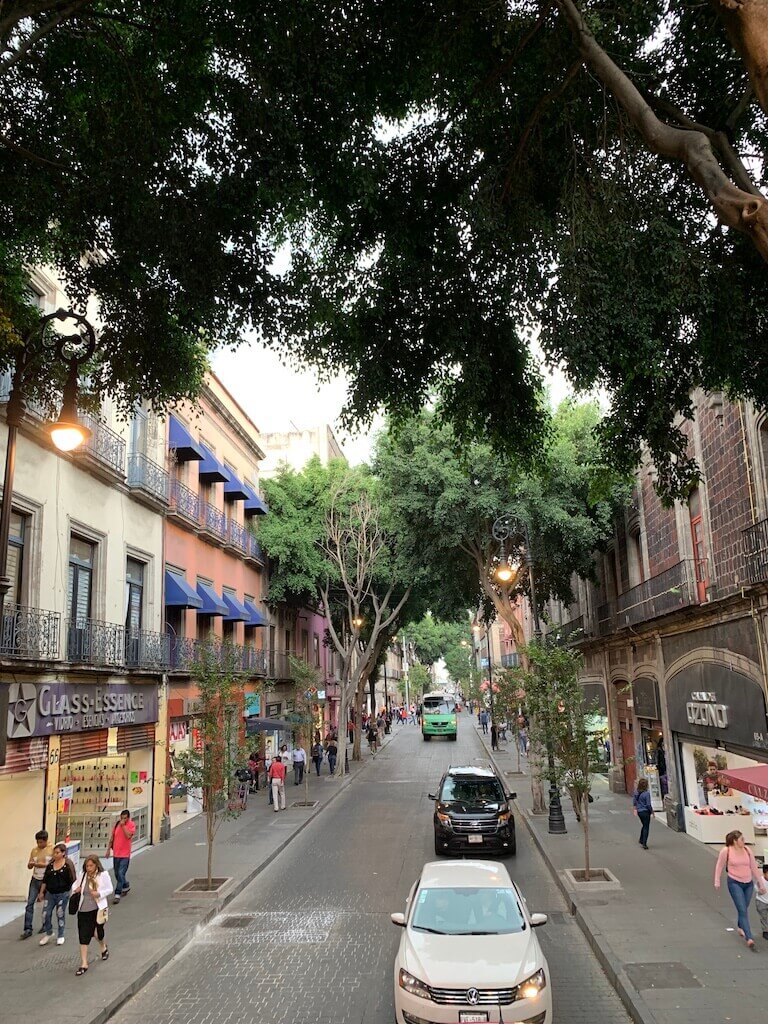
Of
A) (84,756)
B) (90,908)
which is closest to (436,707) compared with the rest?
(84,756)

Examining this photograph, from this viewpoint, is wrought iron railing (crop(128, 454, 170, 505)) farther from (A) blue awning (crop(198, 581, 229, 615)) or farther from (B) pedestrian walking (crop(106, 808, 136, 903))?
(B) pedestrian walking (crop(106, 808, 136, 903))

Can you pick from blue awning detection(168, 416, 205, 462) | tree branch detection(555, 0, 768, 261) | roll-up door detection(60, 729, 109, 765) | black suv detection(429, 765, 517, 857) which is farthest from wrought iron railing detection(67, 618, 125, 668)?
tree branch detection(555, 0, 768, 261)

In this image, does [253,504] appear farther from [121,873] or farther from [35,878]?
[35,878]

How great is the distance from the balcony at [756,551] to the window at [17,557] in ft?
44.4

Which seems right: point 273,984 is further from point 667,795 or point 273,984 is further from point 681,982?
point 667,795

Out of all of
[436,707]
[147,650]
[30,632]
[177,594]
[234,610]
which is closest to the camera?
[30,632]

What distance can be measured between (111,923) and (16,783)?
367 centimetres

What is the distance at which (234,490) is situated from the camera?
1171 inches

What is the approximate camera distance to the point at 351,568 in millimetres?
36781

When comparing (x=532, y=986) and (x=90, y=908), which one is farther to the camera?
(x=90, y=908)

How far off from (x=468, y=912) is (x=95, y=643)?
11.1 meters

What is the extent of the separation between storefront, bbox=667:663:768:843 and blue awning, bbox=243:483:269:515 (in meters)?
18.5

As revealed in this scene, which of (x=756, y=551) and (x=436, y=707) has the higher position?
(x=756, y=551)

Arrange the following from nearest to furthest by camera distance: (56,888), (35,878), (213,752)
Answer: (56,888) < (35,878) < (213,752)
